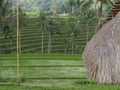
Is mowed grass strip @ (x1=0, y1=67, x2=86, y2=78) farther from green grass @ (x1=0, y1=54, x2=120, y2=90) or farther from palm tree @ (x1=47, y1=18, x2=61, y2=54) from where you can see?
palm tree @ (x1=47, y1=18, x2=61, y2=54)

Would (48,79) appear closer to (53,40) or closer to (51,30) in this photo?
(51,30)

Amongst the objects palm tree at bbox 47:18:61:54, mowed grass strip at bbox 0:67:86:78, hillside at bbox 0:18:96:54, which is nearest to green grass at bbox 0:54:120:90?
mowed grass strip at bbox 0:67:86:78

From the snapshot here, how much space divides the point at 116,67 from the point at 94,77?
2.50ft

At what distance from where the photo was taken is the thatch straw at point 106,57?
10.4 metres

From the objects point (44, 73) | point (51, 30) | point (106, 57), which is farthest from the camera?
point (51, 30)

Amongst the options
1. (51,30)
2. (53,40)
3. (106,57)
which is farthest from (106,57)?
(53,40)

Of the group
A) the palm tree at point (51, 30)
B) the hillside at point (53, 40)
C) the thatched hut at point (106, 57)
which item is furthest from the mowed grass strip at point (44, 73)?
the palm tree at point (51, 30)

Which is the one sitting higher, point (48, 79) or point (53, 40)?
point (48, 79)

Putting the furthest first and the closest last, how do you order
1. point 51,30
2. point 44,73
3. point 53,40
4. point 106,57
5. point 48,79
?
point 53,40 → point 51,30 → point 44,73 → point 48,79 → point 106,57

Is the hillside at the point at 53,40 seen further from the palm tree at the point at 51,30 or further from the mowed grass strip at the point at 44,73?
the mowed grass strip at the point at 44,73

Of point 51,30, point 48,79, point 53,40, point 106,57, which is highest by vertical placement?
point 106,57

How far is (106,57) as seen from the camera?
35.6 feet

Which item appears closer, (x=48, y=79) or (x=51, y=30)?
(x=48, y=79)

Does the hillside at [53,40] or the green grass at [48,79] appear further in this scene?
the hillside at [53,40]
